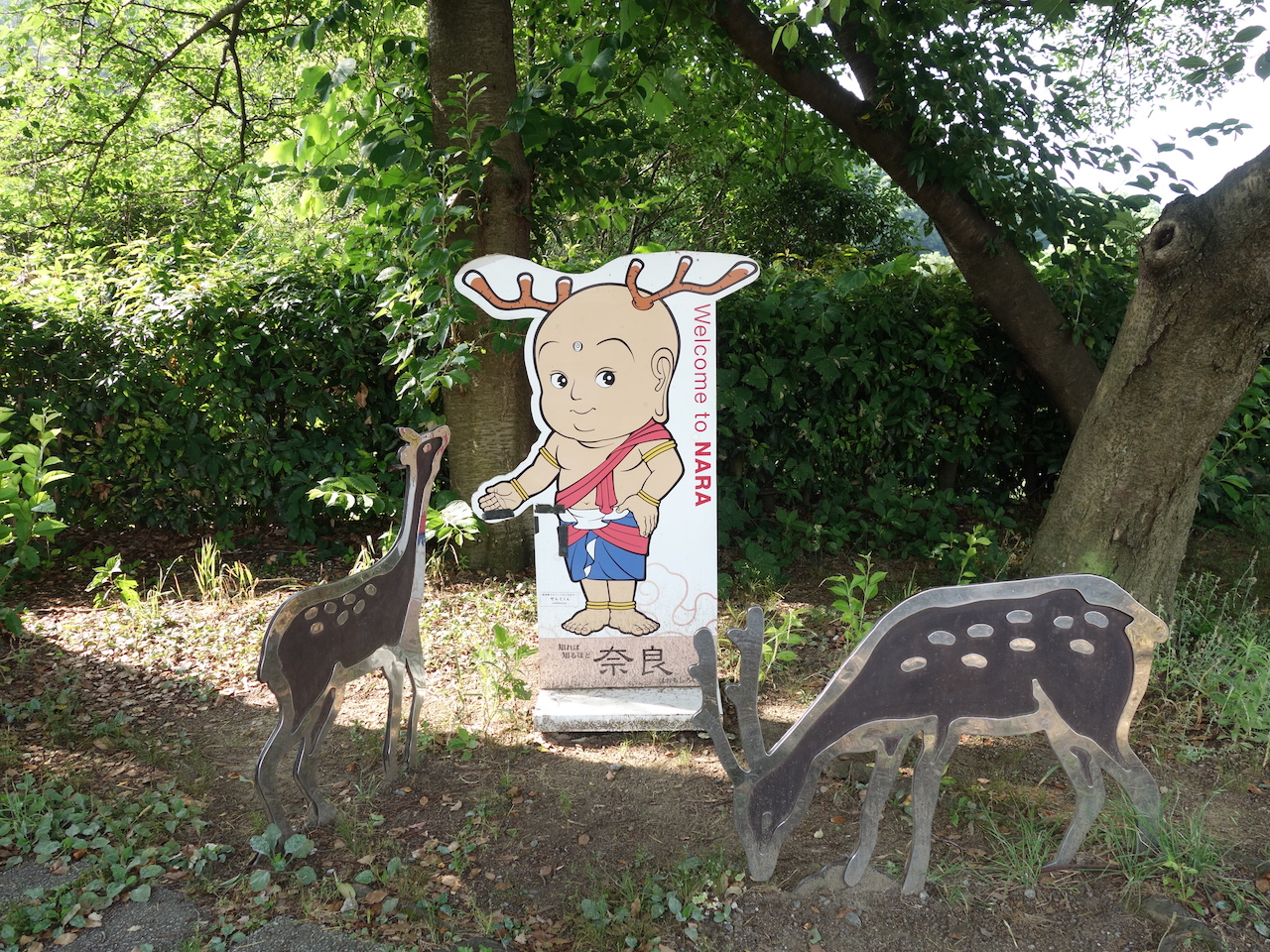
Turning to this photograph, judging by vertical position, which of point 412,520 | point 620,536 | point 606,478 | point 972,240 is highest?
point 972,240

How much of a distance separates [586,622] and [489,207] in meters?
2.35

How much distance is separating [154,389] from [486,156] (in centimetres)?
281

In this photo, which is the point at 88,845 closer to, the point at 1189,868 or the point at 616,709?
the point at 616,709

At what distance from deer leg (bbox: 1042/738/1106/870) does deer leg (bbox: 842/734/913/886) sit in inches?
18.3

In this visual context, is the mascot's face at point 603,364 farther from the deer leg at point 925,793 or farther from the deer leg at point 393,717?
the deer leg at point 925,793

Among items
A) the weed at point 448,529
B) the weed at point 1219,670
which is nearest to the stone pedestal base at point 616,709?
the weed at point 448,529

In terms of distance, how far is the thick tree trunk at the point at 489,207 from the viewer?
4.47 m

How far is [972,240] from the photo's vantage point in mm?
4688

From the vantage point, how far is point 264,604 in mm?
4668

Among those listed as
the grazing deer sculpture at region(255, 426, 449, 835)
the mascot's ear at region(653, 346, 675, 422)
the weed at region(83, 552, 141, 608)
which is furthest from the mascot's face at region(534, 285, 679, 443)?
the weed at region(83, 552, 141, 608)

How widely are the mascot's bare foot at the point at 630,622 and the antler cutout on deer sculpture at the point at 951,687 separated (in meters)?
1.19

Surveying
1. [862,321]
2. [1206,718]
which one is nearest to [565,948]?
[1206,718]

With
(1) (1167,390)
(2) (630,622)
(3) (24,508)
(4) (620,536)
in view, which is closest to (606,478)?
(4) (620,536)

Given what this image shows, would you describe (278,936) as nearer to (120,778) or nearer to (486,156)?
(120,778)
